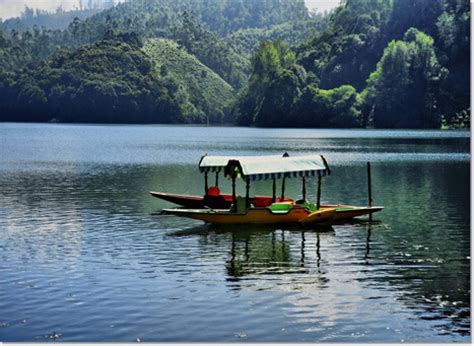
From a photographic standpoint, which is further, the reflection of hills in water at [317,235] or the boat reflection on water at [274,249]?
the boat reflection on water at [274,249]

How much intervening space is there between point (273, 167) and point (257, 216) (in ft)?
→ 9.53

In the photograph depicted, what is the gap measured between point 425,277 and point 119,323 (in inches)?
487

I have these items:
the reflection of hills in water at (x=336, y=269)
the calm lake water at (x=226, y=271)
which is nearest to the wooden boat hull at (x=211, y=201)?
the calm lake water at (x=226, y=271)

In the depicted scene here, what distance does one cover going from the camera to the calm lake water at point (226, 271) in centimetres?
2362

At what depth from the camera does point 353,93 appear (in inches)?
7662

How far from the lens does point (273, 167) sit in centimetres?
4331

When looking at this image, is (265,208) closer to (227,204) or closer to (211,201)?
(227,204)

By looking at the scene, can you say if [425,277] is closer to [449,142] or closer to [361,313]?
[361,313]

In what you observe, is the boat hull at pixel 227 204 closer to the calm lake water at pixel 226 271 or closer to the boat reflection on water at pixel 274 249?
→ the boat reflection on water at pixel 274 249

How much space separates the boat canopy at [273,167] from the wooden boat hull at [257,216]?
1.92 m

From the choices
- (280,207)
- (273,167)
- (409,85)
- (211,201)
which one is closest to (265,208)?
(280,207)

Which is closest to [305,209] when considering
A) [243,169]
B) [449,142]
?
[243,169]

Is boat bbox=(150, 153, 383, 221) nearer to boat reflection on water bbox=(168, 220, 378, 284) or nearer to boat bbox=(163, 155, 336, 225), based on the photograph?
boat reflection on water bbox=(168, 220, 378, 284)

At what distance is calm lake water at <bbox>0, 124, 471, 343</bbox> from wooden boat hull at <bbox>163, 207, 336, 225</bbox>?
53cm
